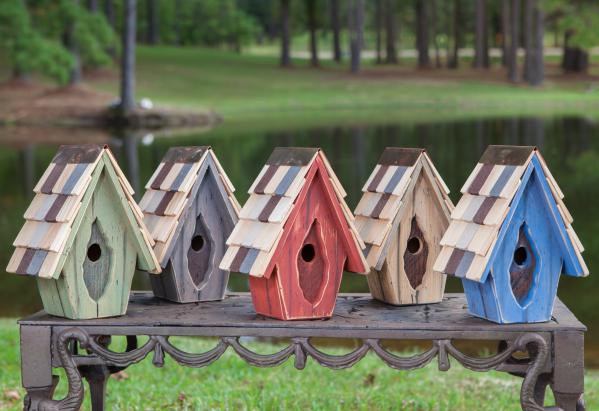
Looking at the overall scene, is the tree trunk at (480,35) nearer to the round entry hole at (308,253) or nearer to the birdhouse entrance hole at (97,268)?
the round entry hole at (308,253)

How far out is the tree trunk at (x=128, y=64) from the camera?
127ft

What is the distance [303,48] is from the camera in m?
95.4

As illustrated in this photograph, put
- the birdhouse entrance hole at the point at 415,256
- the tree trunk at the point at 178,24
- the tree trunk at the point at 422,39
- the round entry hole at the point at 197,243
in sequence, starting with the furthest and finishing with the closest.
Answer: the tree trunk at the point at 178,24 → the tree trunk at the point at 422,39 → the round entry hole at the point at 197,243 → the birdhouse entrance hole at the point at 415,256

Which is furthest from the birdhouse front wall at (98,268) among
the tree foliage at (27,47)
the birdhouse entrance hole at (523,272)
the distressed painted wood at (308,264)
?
the tree foliage at (27,47)

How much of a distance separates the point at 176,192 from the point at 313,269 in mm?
676

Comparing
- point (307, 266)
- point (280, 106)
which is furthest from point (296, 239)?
point (280, 106)

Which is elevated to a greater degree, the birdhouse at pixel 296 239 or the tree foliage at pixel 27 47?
the tree foliage at pixel 27 47

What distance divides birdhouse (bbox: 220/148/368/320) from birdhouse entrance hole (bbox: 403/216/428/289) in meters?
0.29

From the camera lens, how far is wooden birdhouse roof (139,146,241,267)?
4109mm

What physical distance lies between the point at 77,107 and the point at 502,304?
3751 cm

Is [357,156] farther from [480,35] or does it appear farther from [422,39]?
[422,39]

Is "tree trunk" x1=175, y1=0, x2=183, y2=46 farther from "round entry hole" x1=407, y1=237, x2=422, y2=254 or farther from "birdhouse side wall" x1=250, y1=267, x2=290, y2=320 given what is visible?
"birdhouse side wall" x1=250, y1=267, x2=290, y2=320

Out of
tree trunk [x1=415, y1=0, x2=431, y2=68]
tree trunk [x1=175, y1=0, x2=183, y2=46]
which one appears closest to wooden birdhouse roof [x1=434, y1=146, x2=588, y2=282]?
tree trunk [x1=415, y1=0, x2=431, y2=68]

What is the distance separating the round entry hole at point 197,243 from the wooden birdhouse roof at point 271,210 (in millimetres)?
366
